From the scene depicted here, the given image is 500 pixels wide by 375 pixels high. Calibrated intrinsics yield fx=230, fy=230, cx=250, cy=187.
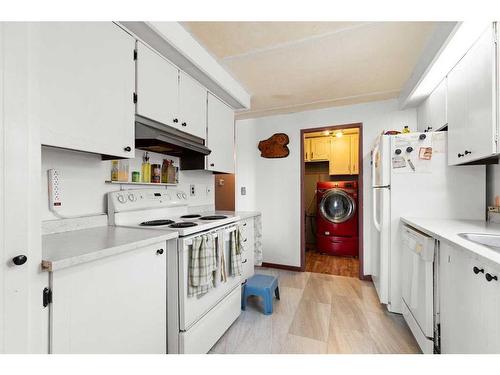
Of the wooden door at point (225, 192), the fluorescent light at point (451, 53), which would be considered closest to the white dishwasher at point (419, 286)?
the fluorescent light at point (451, 53)

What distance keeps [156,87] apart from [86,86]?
523mm

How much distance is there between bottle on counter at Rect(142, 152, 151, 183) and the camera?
6.44ft

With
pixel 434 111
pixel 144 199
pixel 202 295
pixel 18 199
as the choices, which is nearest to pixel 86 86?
pixel 18 199

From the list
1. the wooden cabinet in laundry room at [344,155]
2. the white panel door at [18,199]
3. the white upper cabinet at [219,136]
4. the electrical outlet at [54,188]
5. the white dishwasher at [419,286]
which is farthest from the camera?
the wooden cabinet in laundry room at [344,155]

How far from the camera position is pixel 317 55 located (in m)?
1.93

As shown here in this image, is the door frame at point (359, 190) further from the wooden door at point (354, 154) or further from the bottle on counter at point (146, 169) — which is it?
the bottle on counter at point (146, 169)

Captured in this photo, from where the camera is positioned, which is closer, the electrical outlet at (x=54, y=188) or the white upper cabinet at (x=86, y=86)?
the white upper cabinet at (x=86, y=86)

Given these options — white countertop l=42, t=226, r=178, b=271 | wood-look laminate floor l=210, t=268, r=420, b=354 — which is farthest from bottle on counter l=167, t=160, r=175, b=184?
wood-look laminate floor l=210, t=268, r=420, b=354

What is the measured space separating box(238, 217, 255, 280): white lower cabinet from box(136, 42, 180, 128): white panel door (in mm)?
1227

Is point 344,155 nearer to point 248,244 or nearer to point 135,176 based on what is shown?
point 248,244

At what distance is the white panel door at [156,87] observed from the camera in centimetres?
155

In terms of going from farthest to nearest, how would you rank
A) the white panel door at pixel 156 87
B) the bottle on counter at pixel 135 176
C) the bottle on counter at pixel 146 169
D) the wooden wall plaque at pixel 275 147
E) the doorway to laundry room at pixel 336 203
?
the doorway to laundry room at pixel 336 203 → the wooden wall plaque at pixel 275 147 → the bottle on counter at pixel 146 169 → the bottle on counter at pixel 135 176 → the white panel door at pixel 156 87

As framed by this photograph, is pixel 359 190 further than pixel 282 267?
No

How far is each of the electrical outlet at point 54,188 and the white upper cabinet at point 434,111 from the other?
291 centimetres
